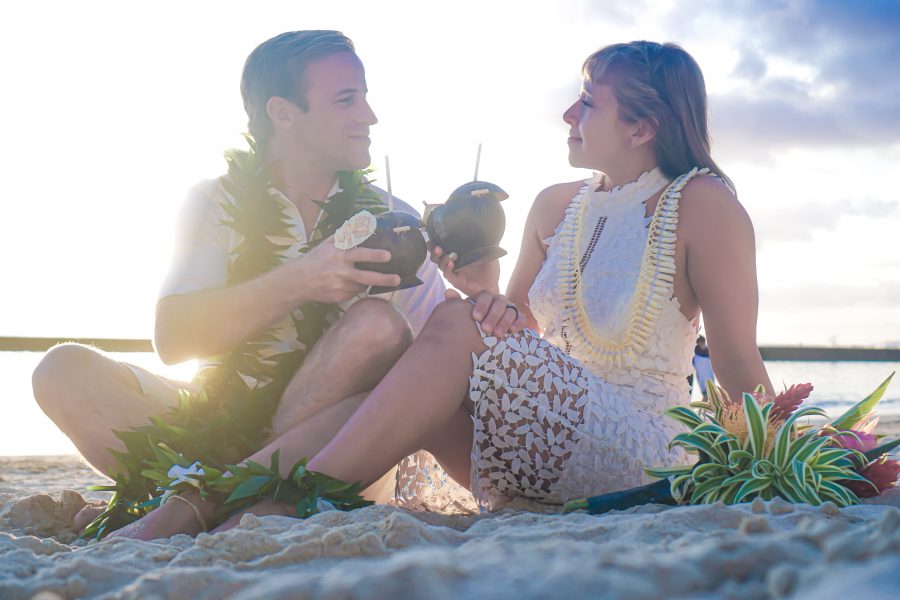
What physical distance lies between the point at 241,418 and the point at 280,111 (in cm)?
116

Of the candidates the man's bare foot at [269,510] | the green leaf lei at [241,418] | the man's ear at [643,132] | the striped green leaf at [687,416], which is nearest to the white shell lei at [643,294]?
the man's ear at [643,132]

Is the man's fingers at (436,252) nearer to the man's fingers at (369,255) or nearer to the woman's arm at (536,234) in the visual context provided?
the man's fingers at (369,255)

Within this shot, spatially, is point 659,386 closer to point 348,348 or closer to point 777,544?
point 348,348

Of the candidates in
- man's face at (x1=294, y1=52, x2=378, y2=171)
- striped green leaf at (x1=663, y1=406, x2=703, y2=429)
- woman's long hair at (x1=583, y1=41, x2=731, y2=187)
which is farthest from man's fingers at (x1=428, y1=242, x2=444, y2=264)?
striped green leaf at (x1=663, y1=406, x2=703, y2=429)

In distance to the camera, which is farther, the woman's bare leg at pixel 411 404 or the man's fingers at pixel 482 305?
the man's fingers at pixel 482 305

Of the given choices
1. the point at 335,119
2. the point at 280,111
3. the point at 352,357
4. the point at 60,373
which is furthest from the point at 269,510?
the point at 280,111

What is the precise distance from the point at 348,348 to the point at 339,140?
36.5 inches

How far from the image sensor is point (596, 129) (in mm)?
2723

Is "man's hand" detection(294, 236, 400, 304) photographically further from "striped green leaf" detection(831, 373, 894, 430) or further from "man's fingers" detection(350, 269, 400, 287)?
"striped green leaf" detection(831, 373, 894, 430)

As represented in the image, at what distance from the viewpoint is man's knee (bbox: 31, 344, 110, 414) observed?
2.51 meters

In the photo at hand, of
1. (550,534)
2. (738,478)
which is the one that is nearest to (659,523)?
(550,534)

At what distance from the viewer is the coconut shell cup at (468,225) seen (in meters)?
2.53

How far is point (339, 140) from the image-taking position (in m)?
3.01

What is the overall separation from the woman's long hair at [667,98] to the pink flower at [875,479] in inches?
38.4
